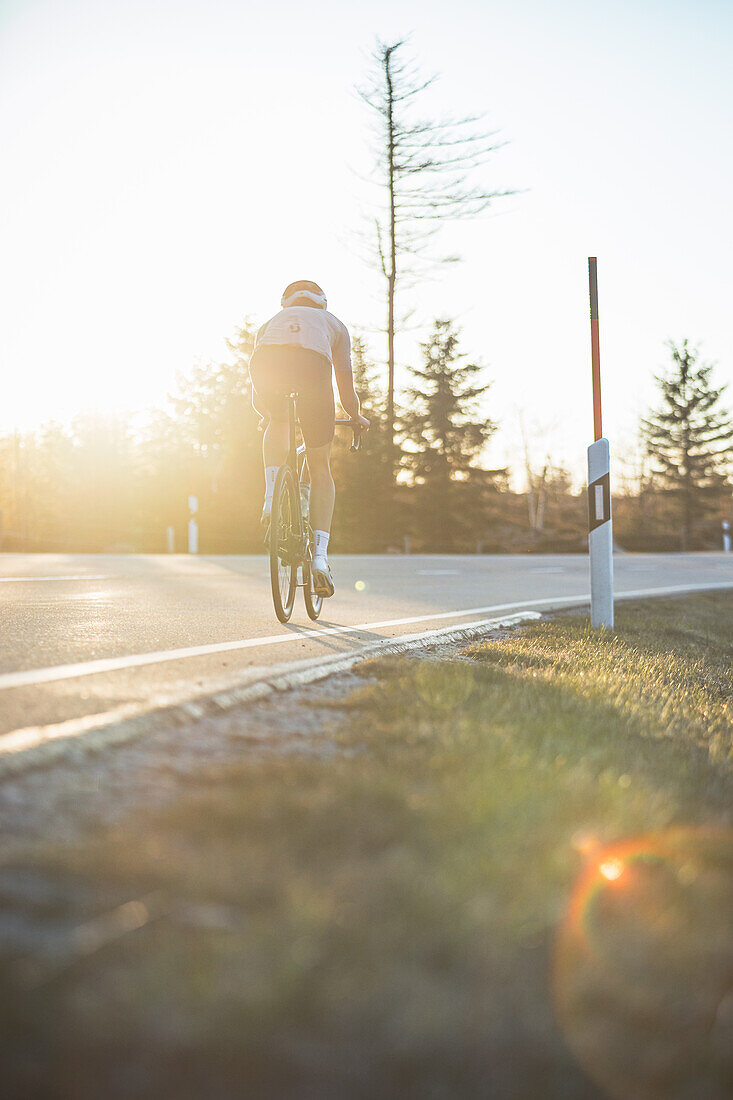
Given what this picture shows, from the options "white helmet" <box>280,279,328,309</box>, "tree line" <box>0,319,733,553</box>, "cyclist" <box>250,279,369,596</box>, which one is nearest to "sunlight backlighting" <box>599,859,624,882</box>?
"cyclist" <box>250,279,369,596</box>

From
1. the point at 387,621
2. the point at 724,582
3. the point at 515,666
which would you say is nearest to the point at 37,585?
Answer: the point at 387,621

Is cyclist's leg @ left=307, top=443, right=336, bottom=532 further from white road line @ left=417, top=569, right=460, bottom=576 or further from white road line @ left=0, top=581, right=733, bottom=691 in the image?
white road line @ left=417, top=569, right=460, bottom=576

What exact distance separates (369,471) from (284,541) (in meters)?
26.8

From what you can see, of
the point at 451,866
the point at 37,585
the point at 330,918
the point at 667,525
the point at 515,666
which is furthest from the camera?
the point at 667,525

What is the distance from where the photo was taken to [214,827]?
5.32 feet

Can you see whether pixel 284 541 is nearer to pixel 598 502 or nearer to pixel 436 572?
pixel 598 502

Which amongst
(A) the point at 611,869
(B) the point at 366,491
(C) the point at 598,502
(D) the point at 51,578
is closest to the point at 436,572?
(D) the point at 51,578

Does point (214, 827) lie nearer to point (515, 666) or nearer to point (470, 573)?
point (515, 666)

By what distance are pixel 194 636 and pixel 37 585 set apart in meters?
3.39

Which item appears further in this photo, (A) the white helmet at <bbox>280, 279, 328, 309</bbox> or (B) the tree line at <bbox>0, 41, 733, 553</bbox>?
(B) the tree line at <bbox>0, 41, 733, 553</bbox>

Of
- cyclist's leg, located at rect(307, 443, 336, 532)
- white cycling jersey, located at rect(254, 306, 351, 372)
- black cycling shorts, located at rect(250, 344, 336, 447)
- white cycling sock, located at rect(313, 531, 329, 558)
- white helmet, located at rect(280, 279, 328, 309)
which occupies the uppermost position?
white helmet, located at rect(280, 279, 328, 309)

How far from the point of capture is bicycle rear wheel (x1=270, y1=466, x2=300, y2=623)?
494 centimetres

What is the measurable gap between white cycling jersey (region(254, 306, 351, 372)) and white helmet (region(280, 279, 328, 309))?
0.05 metres

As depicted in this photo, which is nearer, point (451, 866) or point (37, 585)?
point (451, 866)
